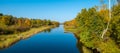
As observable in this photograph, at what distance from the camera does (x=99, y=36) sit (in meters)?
42.5

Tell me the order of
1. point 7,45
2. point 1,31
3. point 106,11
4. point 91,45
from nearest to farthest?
point 91,45
point 106,11
point 7,45
point 1,31

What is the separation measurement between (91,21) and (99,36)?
5022mm

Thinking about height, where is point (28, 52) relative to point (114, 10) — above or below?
below

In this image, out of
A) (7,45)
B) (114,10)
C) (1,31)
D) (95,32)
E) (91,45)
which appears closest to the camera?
(114,10)

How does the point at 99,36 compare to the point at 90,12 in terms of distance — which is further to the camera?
the point at 90,12

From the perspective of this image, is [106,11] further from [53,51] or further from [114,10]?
[53,51]

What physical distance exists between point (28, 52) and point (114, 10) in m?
22.2

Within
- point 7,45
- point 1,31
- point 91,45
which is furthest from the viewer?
point 1,31

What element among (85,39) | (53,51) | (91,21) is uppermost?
(91,21)

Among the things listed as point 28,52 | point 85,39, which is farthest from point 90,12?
point 28,52

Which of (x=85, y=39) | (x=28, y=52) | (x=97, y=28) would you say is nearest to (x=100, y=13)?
(x=97, y=28)

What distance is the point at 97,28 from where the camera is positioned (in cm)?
4450

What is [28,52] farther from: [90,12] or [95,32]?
[90,12]

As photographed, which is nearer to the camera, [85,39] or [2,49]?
[85,39]
